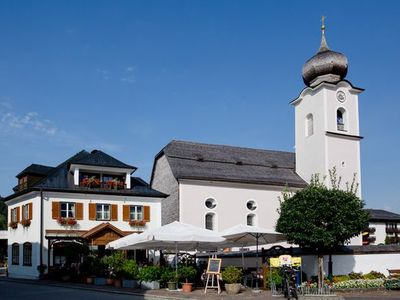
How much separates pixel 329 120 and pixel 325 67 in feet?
14.8

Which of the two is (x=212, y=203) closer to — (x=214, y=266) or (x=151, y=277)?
(x=151, y=277)

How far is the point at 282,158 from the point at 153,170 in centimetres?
1210

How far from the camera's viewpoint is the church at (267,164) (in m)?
42.1

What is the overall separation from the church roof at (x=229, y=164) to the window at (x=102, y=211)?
6560 millimetres

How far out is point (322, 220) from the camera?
2483 centimetres

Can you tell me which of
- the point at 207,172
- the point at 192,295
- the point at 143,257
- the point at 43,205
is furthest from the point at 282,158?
the point at 192,295

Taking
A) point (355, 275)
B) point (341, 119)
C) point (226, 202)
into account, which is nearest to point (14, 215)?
point (226, 202)

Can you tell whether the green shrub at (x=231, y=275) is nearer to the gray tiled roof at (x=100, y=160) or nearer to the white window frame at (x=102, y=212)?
the white window frame at (x=102, y=212)

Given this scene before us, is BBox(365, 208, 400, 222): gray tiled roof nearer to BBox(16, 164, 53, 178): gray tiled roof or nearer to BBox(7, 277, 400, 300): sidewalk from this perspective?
BBox(16, 164, 53, 178): gray tiled roof

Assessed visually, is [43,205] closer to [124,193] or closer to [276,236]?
[124,193]

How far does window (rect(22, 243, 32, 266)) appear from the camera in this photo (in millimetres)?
35406

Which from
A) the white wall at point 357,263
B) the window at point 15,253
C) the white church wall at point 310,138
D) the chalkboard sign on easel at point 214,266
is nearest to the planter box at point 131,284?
the chalkboard sign on easel at point 214,266

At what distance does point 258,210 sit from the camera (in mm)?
44031

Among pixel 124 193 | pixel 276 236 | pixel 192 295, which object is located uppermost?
pixel 124 193
